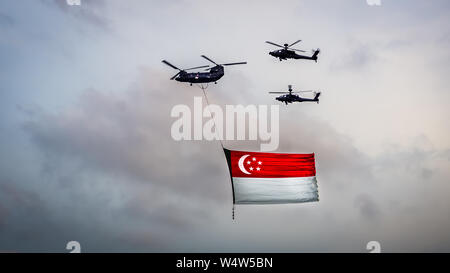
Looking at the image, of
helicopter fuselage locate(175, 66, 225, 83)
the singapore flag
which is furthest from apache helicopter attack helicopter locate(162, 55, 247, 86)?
the singapore flag

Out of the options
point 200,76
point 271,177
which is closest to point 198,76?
point 200,76

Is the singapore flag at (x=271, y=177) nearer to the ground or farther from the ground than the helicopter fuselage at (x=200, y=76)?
nearer to the ground

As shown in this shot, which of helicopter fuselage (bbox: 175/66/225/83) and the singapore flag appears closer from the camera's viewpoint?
the singapore flag

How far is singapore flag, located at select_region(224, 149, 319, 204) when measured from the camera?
6562 cm

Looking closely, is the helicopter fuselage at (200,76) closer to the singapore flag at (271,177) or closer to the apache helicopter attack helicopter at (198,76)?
the apache helicopter attack helicopter at (198,76)

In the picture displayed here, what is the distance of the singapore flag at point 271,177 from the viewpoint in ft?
215

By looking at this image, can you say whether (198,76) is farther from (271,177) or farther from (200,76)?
(271,177)

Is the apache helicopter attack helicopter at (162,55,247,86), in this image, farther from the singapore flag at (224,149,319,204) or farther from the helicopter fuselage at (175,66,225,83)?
the singapore flag at (224,149,319,204)

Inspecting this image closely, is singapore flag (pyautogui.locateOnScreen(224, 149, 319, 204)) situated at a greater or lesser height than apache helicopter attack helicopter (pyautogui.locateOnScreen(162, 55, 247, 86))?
lesser

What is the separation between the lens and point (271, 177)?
224 feet

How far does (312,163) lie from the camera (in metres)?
71.2

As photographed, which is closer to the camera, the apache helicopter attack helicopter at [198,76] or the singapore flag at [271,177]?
the singapore flag at [271,177]

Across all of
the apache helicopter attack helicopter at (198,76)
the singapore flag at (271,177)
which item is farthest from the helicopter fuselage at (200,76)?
the singapore flag at (271,177)
